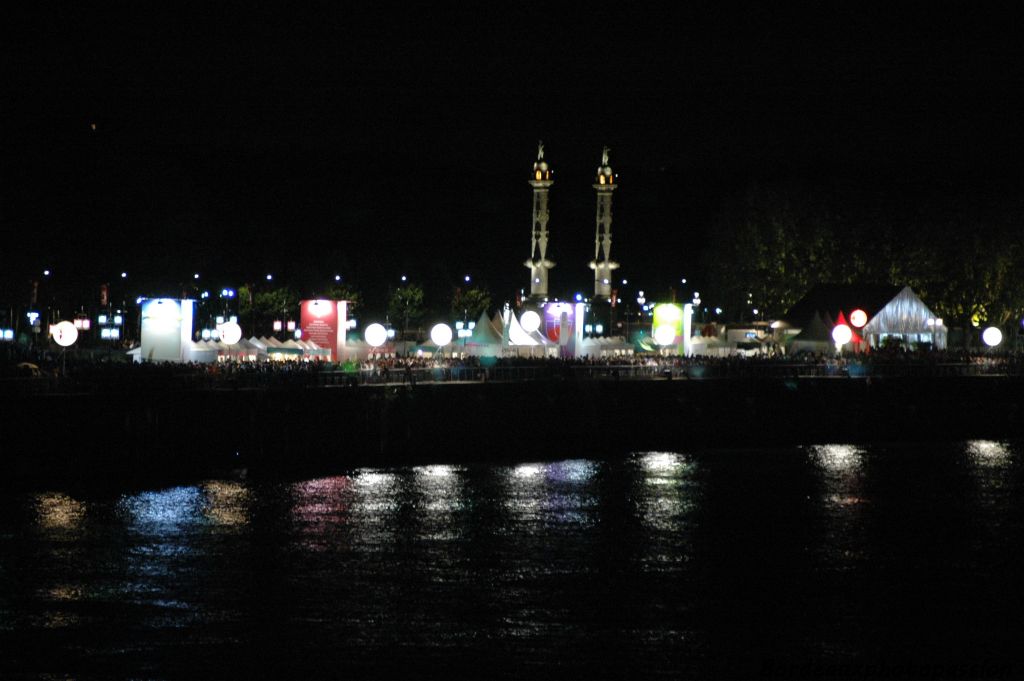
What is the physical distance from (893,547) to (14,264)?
41430 millimetres

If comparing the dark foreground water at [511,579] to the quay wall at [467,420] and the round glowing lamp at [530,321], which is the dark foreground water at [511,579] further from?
the round glowing lamp at [530,321]

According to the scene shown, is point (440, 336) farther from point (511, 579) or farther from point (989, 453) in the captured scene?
point (511, 579)

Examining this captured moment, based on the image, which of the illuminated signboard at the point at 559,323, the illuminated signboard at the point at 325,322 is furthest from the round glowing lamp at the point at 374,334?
the illuminated signboard at the point at 559,323

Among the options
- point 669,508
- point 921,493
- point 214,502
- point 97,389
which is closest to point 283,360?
point 97,389

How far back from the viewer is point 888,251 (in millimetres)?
77625

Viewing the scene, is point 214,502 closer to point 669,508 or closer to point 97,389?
point 97,389

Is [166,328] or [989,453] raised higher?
[166,328]

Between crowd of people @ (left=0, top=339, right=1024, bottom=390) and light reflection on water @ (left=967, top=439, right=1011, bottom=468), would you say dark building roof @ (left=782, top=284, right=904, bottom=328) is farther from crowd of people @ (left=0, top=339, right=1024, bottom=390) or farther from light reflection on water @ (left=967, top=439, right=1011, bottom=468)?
light reflection on water @ (left=967, top=439, right=1011, bottom=468)

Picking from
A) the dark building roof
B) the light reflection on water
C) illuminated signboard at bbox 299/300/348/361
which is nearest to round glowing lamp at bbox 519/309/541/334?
illuminated signboard at bbox 299/300/348/361

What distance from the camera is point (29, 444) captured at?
36.7 m

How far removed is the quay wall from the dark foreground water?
250 centimetres

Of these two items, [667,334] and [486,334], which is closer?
[486,334]

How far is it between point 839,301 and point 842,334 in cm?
443

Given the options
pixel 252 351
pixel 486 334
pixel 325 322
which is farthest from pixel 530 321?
pixel 252 351
